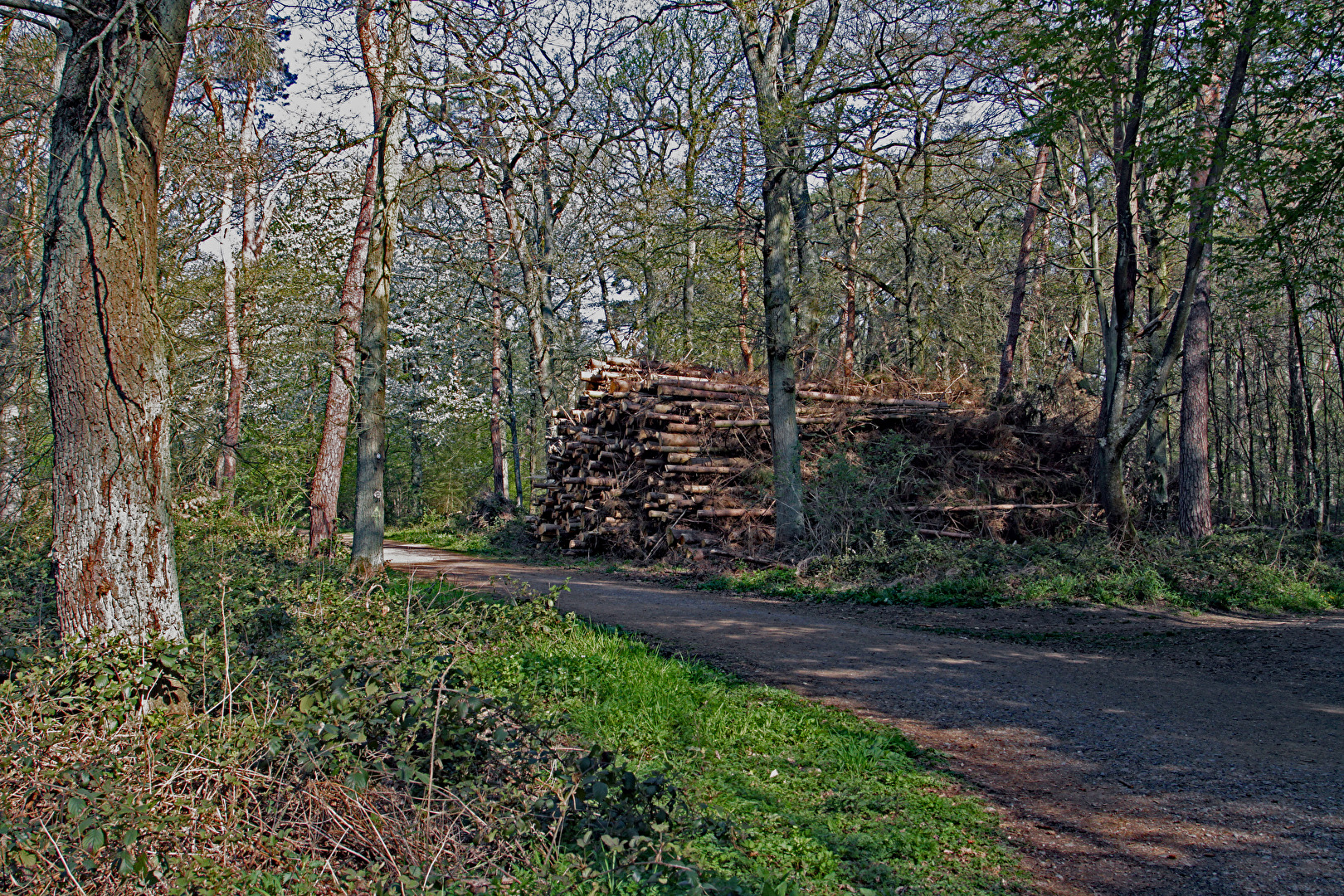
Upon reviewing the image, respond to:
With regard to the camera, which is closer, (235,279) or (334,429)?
(334,429)

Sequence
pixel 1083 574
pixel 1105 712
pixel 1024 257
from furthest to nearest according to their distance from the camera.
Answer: pixel 1024 257, pixel 1083 574, pixel 1105 712

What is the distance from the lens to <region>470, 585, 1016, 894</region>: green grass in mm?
3334

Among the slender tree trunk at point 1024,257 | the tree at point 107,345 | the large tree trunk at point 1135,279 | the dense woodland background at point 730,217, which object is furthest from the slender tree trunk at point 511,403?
the tree at point 107,345

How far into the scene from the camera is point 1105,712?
543 centimetres

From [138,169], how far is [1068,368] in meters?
18.1

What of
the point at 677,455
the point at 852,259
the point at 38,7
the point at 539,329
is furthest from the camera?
the point at 852,259

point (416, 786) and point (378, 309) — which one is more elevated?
point (378, 309)

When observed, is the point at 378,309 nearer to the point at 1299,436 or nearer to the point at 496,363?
the point at 1299,436

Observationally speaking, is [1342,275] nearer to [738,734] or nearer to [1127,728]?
[1127,728]

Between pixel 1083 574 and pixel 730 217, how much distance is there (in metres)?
8.28

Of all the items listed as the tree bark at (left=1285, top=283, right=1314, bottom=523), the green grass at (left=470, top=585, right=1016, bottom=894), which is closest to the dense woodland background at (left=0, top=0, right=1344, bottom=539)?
the tree bark at (left=1285, top=283, right=1314, bottom=523)

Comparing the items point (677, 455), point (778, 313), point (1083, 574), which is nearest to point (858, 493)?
point (778, 313)

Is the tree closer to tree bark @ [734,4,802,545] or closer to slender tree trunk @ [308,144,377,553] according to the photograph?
slender tree trunk @ [308,144,377,553]

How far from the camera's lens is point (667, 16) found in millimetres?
16906
